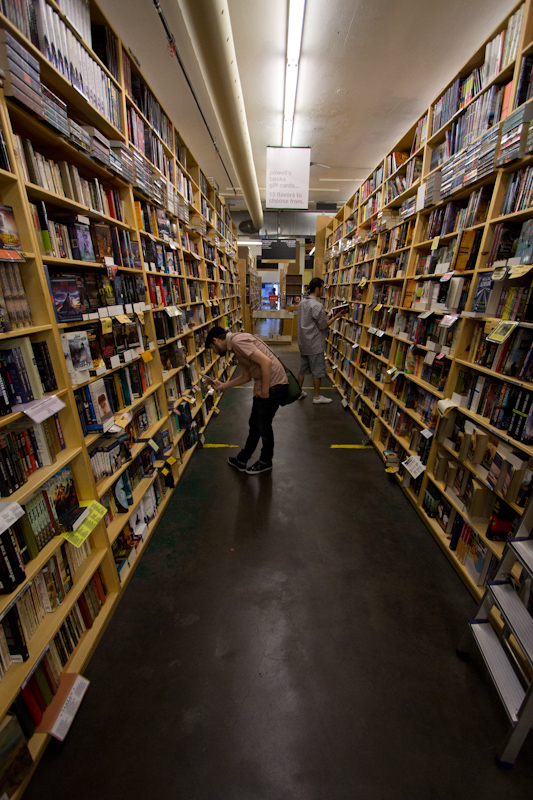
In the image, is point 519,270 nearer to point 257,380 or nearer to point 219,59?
point 257,380

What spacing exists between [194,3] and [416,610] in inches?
152

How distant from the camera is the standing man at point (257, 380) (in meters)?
2.51

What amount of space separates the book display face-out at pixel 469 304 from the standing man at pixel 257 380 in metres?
1.17

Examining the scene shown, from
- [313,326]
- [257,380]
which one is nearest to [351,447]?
[257,380]

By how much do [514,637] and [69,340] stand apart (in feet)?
7.51

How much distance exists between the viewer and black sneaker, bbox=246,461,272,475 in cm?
307

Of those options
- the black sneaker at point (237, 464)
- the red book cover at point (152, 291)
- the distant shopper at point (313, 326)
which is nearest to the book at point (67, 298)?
the red book cover at point (152, 291)

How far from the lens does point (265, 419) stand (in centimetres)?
285

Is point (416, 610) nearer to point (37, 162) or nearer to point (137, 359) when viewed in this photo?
point (137, 359)

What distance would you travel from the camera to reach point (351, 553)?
2172mm

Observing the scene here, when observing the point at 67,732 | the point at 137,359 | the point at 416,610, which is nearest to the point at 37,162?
the point at 137,359

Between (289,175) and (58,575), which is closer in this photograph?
(58,575)

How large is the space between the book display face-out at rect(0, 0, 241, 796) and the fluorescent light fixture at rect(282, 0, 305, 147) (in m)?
1.43

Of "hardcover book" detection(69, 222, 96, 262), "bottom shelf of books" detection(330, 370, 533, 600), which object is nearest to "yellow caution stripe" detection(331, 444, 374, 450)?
"bottom shelf of books" detection(330, 370, 533, 600)
